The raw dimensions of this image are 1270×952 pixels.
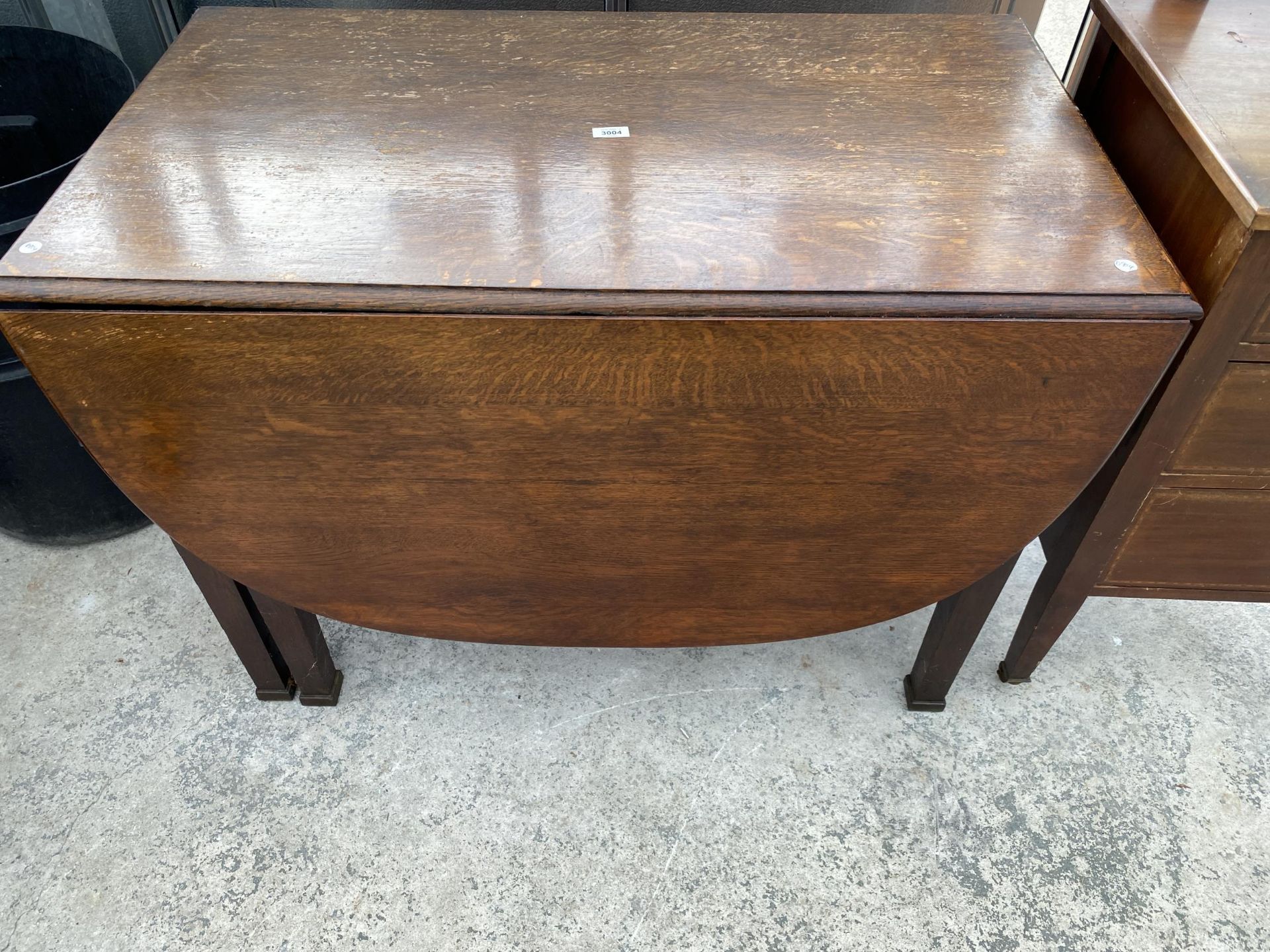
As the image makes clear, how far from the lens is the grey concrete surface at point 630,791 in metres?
1.22

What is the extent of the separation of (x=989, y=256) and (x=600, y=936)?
3.12ft

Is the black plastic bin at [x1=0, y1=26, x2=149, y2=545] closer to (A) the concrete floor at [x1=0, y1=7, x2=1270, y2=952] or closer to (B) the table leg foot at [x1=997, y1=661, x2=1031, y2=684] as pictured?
(A) the concrete floor at [x1=0, y1=7, x2=1270, y2=952]

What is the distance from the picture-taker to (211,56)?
1.29m

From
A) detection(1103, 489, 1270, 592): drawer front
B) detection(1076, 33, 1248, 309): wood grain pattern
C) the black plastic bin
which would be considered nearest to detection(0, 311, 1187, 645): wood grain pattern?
detection(1076, 33, 1248, 309): wood grain pattern

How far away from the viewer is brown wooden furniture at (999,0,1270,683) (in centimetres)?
96

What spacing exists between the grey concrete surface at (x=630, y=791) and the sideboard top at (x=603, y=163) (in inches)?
30.6

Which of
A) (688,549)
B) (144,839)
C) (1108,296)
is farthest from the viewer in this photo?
(144,839)

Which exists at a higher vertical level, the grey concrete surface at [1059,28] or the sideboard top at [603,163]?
the sideboard top at [603,163]

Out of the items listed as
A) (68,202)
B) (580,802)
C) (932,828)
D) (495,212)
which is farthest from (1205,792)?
(68,202)

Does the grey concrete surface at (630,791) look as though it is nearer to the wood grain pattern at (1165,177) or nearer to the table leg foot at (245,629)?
the table leg foot at (245,629)

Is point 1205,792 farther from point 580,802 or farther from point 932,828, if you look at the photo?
point 580,802

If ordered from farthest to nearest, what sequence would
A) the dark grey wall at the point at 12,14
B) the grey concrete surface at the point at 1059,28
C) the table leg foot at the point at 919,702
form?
the grey concrete surface at the point at 1059,28 → the dark grey wall at the point at 12,14 → the table leg foot at the point at 919,702

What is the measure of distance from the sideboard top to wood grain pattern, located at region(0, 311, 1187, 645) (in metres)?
0.06

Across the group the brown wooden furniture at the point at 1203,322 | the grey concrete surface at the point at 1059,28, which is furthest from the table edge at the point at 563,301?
the grey concrete surface at the point at 1059,28
